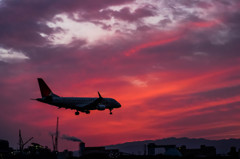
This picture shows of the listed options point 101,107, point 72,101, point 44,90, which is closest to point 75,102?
point 72,101

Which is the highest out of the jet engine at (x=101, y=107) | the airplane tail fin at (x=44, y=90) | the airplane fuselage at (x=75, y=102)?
the airplane tail fin at (x=44, y=90)

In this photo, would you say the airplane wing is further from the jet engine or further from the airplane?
the jet engine

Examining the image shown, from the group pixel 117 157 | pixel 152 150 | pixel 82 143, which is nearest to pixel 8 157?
pixel 82 143

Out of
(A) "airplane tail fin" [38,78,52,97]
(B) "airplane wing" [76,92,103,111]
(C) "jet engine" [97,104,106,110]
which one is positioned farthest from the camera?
(C) "jet engine" [97,104,106,110]

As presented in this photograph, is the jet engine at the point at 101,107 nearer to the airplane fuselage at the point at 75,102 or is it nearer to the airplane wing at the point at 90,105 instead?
the airplane fuselage at the point at 75,102

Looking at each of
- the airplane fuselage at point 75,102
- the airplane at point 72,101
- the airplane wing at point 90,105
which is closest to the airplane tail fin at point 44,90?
the airplane at point 72,101

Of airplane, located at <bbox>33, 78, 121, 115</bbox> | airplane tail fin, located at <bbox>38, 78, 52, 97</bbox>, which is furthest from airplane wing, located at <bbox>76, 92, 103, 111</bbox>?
airplane tail fin, located at <bbox>38, 78, 52, 97</bbox>

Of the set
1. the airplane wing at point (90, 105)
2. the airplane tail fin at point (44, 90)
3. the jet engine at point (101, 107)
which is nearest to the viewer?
the airplane tail fin at point (44, 90)

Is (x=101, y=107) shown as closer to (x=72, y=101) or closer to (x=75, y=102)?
(x=75, y=102)

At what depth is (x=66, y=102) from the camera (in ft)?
379

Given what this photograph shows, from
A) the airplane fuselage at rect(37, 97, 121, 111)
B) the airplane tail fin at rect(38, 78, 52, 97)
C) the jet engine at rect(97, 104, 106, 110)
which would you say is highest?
the airplane tail fin at rect(38, 78, 52, 97)

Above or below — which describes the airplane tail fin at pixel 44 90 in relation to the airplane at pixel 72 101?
above

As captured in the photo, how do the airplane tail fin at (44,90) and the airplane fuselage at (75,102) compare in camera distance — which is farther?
the airplane tail fin at (44,90)

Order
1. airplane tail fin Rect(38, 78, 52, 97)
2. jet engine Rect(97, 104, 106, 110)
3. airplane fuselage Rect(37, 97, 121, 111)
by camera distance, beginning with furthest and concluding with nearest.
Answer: jet engine Rect(97, 104, 106, 110) → airplane tail fin Rect(38, 78, 52, 97) → airplane fuselage Rect(37, 97, 121, 111)
